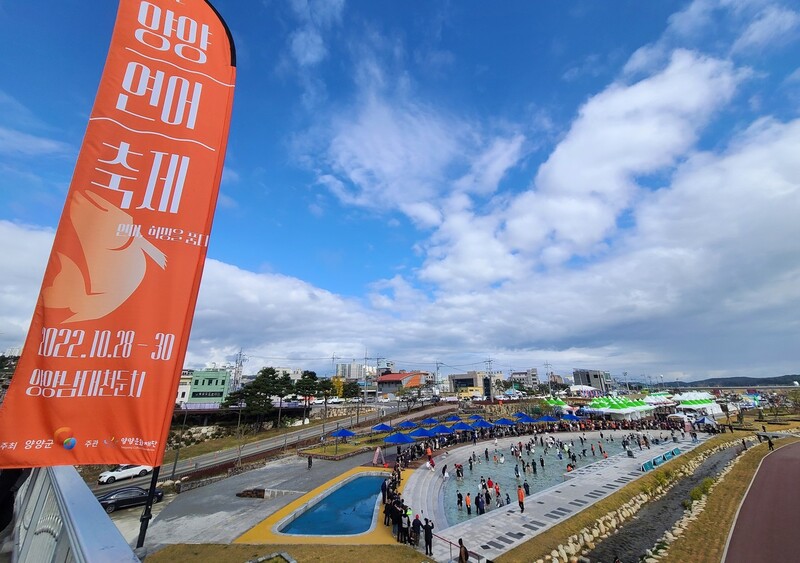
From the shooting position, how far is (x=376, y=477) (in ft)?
88.2

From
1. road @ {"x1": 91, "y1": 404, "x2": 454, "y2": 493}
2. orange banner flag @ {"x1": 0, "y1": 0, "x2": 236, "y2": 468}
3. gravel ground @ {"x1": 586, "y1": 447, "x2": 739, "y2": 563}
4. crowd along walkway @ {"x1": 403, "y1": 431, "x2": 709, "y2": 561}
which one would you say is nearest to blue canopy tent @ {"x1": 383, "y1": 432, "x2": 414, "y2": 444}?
crowd along walkway @ {"x1": 403, "y1": 431, "x2": 709, "y2": 561}

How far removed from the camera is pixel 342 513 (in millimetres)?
19781

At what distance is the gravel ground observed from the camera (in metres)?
15.3

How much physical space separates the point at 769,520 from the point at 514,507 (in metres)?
14.0

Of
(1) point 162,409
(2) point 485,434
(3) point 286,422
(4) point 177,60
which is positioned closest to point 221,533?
(1) point 162,409

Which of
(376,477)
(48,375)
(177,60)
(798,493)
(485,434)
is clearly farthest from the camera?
(485,434)

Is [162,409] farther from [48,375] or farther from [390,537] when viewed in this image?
[390,537]

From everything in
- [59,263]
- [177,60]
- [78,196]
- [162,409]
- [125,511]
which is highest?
[177,60]

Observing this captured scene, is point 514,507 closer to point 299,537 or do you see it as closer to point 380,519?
point 380,519

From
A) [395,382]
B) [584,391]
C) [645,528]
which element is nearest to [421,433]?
[645,528]

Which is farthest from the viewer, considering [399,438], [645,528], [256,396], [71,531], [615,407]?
[615,407]

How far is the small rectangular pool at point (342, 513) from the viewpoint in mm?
17125

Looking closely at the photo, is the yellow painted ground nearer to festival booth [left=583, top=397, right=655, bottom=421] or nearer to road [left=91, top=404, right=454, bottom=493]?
road [left=91, top=404, right=454, bottom=493]

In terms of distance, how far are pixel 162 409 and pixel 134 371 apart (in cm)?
55
